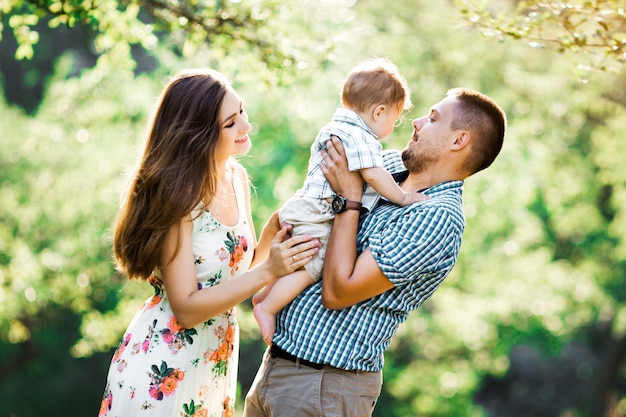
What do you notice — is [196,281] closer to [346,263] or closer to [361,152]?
[346,263]

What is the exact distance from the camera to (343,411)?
2646 mm

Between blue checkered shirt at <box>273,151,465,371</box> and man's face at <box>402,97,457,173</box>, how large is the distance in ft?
0.43

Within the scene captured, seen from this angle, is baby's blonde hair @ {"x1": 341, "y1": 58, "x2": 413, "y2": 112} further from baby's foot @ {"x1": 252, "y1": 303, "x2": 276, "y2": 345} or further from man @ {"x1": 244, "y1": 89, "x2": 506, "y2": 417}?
baby's foot @ {"x1": 252, "y1": 303, "x2": 276, "y2": 345}

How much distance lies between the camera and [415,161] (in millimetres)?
2879

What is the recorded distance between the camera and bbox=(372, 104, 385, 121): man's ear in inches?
114

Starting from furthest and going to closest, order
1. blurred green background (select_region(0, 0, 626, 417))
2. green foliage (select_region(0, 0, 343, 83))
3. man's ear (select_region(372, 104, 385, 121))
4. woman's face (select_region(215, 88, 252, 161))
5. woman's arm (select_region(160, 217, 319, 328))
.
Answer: blurred green background (select_region(0, 0, 626, 417)) → green foliage (select_region(0, 0, 343, 83)) → man's ear (select_region(372, 104, 385, 121)) → woman's face (select_region(215, 88, 252, 161)) → woman's arm (select_region(160, 217, 319, 328))

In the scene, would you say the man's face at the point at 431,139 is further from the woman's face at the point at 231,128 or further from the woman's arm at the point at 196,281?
the woman's face at the point at 231,128

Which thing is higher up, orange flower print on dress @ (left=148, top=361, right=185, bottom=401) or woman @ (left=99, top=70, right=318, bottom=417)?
woman @ (left=99, top=70, right=318, bottom=417)

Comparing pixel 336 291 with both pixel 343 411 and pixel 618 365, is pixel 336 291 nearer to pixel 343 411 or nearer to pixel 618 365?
pixel 343 411

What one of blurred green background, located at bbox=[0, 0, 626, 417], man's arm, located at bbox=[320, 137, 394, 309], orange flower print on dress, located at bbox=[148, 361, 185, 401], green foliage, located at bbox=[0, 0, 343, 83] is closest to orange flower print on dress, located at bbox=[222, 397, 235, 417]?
orange flower print on dress, located at bbox=[148, 361, 185, 401]

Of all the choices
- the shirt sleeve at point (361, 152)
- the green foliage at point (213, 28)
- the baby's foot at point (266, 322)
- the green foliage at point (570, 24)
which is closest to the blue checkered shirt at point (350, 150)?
the shirt sleeve at point (361, 152)

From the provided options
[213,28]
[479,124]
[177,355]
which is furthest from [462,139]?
[213,28]

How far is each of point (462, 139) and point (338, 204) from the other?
535 millimetres

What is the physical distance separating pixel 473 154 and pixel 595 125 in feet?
33.0
